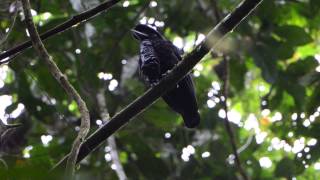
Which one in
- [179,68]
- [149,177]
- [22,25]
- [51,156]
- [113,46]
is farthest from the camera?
[113,46]

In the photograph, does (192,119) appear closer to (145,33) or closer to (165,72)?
(165,72)

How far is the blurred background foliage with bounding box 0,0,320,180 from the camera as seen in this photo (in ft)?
13.9

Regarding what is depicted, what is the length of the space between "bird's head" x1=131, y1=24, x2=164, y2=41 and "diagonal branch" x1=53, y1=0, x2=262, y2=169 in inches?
50.8

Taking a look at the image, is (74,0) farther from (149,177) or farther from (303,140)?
(303,140)

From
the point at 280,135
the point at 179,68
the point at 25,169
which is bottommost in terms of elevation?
the point at 280,135

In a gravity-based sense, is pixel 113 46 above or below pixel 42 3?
below

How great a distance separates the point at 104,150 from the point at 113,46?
2.87 feet

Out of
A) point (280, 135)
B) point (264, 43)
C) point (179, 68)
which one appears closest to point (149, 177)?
point (280, 135)

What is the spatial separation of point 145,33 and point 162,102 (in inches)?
37.4

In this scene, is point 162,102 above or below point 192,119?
below

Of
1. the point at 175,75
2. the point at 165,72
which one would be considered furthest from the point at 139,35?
the point at 175,75

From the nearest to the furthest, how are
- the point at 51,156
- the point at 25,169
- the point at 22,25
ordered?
the point at 25,169 → the point at 51,156 → the point at 22,25

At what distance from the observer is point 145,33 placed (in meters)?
3.71

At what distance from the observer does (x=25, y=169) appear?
106 cm
